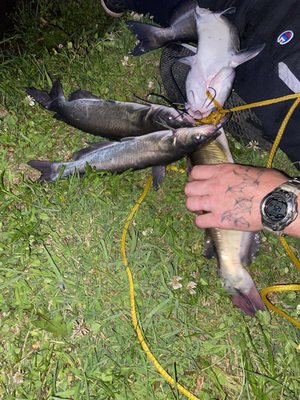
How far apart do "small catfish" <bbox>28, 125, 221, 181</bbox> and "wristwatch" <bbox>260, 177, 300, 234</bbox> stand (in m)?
0.64

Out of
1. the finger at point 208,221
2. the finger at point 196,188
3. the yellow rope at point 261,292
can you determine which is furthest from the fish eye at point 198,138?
the finger at point 208,221

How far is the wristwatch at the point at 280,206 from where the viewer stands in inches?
102

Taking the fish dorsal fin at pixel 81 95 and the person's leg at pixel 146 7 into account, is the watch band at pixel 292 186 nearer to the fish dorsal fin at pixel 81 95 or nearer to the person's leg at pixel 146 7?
the fish dorsal fin at pixel 81 95

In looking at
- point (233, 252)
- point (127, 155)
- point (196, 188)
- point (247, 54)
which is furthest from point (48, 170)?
point (247, 54)

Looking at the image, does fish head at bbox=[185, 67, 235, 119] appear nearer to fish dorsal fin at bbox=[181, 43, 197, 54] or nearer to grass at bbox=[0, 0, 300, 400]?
fish dorsal fin at bbox=[181, 43, 197, 54]

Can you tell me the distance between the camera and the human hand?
278 centimetres

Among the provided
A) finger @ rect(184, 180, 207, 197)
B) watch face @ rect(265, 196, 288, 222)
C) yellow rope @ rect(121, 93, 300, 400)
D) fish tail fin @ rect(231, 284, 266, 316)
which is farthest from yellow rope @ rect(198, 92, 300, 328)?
watch face @ rect(265, 196, 288, 222)

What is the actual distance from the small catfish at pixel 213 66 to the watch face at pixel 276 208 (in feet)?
2.72

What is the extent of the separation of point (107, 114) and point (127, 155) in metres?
0.34

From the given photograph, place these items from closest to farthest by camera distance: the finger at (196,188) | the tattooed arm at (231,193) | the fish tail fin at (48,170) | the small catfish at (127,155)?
the tattooed arm at (231,193) < the finger at (196,188) < the small catfish at (127,155) < the fish tail fin at (48,170)

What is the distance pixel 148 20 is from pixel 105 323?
2813mm

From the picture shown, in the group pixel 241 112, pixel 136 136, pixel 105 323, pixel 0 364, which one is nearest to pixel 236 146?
pixel 241 112

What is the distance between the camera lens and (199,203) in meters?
2.90

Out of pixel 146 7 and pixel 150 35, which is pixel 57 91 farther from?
pixel 146 7
